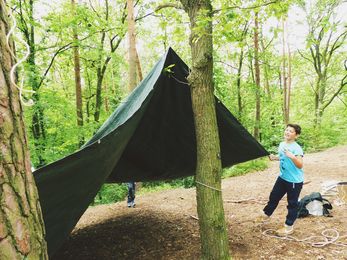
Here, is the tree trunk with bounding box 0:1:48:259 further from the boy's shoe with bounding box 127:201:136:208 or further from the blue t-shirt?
the boy's shoe with bounding box 127:201:136:208

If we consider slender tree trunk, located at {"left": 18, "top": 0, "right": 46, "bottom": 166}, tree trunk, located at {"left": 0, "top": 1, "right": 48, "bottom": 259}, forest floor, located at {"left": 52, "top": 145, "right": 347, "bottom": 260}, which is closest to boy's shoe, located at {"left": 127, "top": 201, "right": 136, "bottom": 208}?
forest floor, located at {"left": 52, "top": 145, "right": 347, "bottom": 260}

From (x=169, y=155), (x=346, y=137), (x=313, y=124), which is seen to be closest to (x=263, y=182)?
(x=169, y=155)

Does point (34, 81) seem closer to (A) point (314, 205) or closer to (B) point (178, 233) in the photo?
(B) point (178, 233)

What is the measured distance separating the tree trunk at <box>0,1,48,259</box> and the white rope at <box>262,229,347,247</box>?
3453 millimetres

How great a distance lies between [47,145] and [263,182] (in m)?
6.90

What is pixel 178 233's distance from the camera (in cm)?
407

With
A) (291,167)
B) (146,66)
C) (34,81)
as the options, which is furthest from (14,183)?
(146,66)

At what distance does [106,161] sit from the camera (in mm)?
2619

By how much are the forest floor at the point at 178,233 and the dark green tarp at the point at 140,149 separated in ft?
2.64

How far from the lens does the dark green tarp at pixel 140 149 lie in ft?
7.79

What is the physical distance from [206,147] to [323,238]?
2.13 m

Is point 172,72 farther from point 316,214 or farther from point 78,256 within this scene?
point 316,214

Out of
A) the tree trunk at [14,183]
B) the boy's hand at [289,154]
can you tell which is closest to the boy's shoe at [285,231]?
the boy's hand at [289,154]

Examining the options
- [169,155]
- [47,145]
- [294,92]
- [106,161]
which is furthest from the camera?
[294,92]
